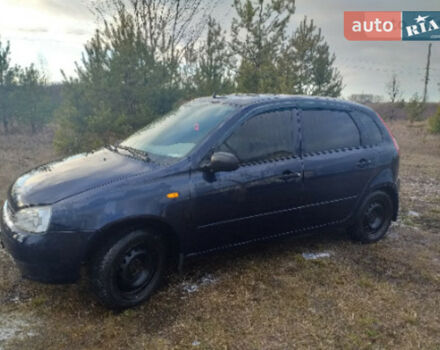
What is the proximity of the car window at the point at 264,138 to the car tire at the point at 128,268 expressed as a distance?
1.04 meters

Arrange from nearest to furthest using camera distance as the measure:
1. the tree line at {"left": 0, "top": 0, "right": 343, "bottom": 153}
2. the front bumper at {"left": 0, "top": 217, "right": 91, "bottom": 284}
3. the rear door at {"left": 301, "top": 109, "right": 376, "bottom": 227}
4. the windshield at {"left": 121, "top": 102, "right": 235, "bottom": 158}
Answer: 1. the front bumper at {"left": 0, "top": 217, "right": 91, "bottom": 284}
2. the windshield at {"left": 121, "top": 102, "right": 235, "bottom": 158}
3. the rear door at {"left": 301, "top": 109, "right": 376, "bottom": 227}
4. the tree line at {"left": 0, "top": 0, "right": 343, "bottom": 153}

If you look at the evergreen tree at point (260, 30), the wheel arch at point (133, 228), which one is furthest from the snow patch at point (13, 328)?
the evergreen tree at point (260, 30)

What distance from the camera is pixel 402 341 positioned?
2826mm

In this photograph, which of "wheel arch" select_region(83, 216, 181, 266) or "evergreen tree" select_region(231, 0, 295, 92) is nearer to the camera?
"wheel arch" select_region(83, 216, 181, 266)

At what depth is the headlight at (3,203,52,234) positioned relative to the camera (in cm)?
271

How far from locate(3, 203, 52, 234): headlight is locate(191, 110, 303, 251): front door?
1131mm

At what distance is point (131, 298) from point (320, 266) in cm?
201

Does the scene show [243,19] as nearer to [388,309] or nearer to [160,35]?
[160,35]

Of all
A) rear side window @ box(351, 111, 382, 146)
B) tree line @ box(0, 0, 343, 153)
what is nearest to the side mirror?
rear side window @ box(351, 111, 382, 146)

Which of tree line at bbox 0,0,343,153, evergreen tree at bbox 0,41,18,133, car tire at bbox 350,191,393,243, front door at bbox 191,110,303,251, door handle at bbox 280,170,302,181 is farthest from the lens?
evergreen tree at bbox 0,41,18,133

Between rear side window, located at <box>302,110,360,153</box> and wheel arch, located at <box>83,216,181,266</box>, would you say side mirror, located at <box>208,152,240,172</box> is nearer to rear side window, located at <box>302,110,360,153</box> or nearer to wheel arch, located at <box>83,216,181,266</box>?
wheel arch, located at <box>83,216,181,266</box>

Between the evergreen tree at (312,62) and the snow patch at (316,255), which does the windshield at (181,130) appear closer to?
the snow patch at (316,255)

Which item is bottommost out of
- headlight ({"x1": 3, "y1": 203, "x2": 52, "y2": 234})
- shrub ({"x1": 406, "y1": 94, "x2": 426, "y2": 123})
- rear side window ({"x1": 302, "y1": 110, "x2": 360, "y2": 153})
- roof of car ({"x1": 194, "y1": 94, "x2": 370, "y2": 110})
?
shrub ({"x1": 406, "y1": 94, "x2": 426, "y2": 123})

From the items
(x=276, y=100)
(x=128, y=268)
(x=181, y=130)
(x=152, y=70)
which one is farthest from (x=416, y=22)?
(x=128, y=268)
